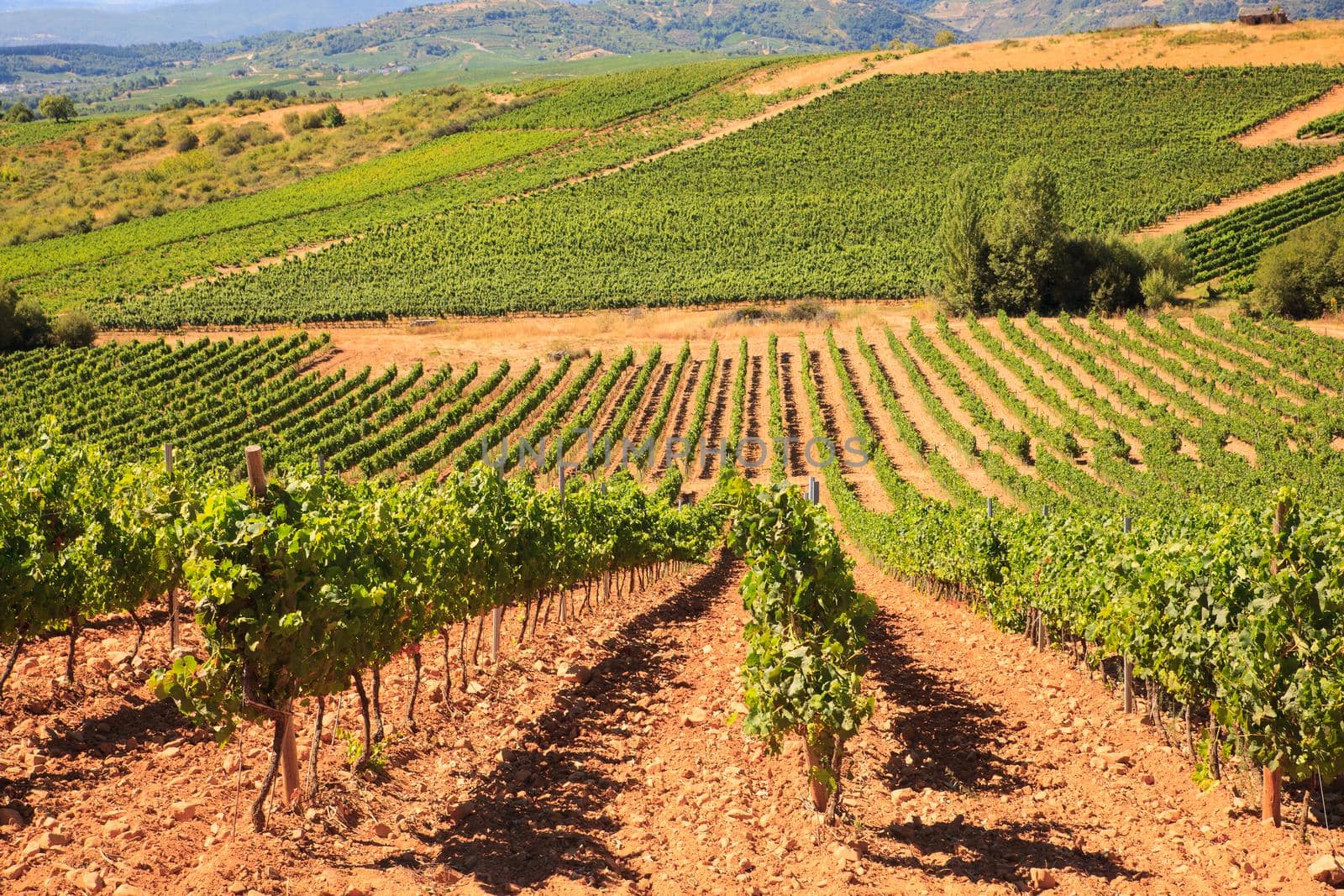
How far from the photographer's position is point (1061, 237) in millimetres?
54781

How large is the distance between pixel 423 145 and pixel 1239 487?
335 ft

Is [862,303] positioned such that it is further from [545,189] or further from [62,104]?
[62,104]

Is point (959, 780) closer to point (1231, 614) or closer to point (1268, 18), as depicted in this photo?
point (1231, 614)

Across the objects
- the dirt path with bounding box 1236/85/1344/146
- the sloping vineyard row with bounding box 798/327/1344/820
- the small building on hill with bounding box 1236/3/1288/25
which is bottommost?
the sloping vineyard row with bounding box 798/327/1344/820

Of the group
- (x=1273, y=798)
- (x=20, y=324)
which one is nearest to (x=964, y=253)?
(x=20, y=324)

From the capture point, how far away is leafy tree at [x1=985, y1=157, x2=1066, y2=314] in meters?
54.3

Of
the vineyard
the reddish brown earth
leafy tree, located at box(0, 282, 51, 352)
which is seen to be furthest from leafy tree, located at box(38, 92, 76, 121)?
the reddish brown earth

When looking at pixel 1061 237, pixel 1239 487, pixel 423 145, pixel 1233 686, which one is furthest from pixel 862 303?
pixel 423 145

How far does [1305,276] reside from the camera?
4825cm

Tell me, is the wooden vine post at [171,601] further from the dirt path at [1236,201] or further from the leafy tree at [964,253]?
the dirt path at [1236,201]

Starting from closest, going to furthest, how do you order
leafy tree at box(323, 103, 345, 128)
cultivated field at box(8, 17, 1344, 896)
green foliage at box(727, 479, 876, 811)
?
cultivated field at box(8, 17, 1344, 896) → green foliage at box(727, 479, 876, 811) → leafy tree at box(323, 103, 345, 128)

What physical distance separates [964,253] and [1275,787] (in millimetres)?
50469

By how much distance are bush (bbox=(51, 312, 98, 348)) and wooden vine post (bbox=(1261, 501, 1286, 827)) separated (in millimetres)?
56649

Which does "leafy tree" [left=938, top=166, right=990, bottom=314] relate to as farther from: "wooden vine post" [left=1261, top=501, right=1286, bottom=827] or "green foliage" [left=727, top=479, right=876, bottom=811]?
"green foliage" [left=727, top=479, right=876, bottom=811]
